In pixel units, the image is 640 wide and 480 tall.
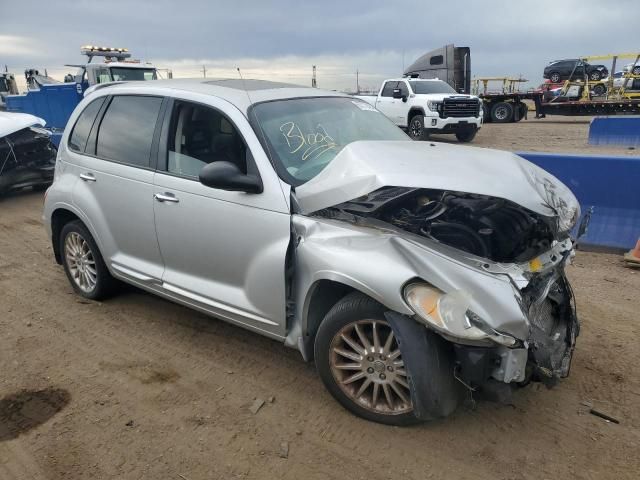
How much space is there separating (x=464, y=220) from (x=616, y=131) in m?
14.9

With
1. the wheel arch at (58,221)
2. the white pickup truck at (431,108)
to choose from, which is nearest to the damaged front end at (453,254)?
the wheel arch at (58,221)

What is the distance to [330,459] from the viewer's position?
278 cm

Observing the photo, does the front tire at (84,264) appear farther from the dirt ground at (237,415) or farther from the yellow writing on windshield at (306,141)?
the yellow writing on windshield at (306,141)

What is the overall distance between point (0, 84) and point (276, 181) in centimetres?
2519

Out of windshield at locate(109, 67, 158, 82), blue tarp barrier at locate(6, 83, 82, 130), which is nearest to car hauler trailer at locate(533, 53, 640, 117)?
windshield at locate(109, 67, 158, 82)

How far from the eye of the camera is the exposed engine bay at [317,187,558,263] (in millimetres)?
2895

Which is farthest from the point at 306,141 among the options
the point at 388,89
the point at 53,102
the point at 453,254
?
the point at 53,102

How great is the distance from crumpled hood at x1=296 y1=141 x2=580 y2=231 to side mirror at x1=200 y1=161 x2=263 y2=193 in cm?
29

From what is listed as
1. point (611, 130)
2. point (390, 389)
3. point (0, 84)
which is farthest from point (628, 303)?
point (0, 84)

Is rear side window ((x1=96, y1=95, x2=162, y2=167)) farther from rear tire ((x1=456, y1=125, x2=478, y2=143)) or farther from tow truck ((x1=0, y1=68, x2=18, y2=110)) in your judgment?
tow truck ((x1=0, y1=68, x2=18, y2=110))

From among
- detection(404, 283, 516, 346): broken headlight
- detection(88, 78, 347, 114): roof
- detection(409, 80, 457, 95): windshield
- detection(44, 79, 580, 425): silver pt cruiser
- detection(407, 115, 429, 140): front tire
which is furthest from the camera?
detection(409, 80, 457, 95): windshield

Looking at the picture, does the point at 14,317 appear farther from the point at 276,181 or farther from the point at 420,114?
the point at 420,114

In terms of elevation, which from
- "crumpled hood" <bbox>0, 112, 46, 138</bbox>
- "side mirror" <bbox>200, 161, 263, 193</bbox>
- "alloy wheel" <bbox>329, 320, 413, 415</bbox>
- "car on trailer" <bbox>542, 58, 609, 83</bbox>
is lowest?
"alloy wheel" <bbox>329, 320, 413, 415</bbox>

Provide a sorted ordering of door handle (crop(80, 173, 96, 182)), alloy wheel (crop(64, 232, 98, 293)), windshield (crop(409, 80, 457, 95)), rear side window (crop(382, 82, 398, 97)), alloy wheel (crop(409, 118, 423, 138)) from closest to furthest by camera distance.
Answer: door handle (crop(80, 173, 96, 182))
alloy wheel (crop(64, 232, 98, 293))
alloy wheel (crop(409, 118, 423, 138))
windshield (crop(409, 80, 457, 95))
rear side window (crop(382, 82, 398, 97))
